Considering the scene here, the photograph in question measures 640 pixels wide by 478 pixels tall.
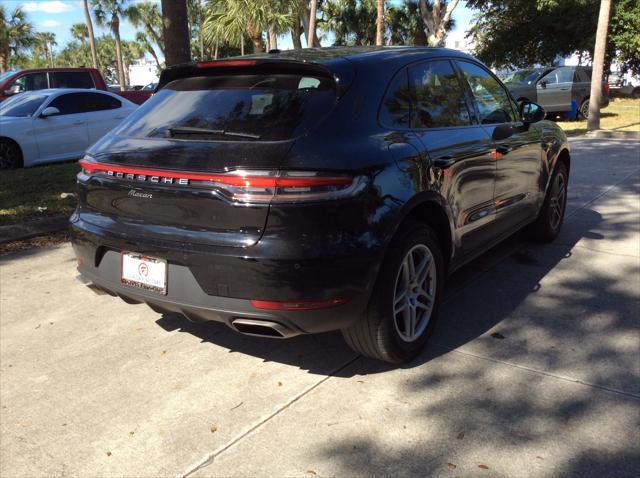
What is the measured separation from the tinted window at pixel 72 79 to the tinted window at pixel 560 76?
1332cm

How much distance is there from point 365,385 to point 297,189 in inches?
46.7

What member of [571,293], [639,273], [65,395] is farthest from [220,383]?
[639,273]

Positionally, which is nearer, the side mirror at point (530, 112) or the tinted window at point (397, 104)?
the tinted window at point (397, 104)

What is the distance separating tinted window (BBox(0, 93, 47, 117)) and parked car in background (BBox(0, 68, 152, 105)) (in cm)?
248

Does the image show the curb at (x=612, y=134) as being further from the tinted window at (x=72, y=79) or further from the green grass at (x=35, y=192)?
the tinted window at (x=72, y=79)

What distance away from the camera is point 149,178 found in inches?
115

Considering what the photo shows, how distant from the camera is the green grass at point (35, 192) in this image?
6723 mm

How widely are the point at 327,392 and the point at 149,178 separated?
1.42 m

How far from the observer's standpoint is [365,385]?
3168mm

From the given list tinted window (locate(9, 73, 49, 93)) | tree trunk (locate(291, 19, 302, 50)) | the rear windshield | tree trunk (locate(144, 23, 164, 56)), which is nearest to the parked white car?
tinted window (locate(9, 73, 49, 93))

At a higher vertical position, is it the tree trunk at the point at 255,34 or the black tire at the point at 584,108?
the tree trunk at the point at 255,34

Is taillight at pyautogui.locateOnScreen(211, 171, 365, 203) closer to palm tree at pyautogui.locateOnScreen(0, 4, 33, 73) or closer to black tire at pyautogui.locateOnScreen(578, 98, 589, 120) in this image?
black tire at pyautogui.locateOnScreen(578, 98, 589, 120)

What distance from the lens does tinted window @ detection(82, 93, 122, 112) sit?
11008mm

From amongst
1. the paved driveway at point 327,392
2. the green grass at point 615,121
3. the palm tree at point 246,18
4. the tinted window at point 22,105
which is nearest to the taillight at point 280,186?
the paved driveway at point 327,392
